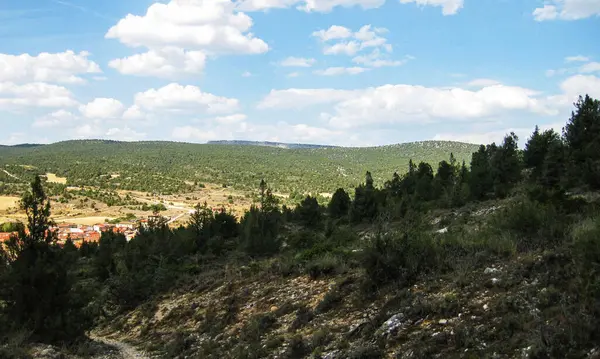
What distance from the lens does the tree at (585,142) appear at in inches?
1099

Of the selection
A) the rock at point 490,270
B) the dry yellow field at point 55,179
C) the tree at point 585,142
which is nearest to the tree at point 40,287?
the rock at point 490,270

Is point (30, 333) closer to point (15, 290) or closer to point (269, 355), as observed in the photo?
point (15, 290)

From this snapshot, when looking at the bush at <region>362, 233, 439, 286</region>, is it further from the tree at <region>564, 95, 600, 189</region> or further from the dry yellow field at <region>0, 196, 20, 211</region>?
the dry yellow field at <region>0, 196, 20, 211</region>

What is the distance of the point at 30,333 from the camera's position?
13.2m

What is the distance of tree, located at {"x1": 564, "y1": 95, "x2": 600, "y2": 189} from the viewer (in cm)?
2791

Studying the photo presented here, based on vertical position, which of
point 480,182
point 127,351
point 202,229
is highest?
point 480,182

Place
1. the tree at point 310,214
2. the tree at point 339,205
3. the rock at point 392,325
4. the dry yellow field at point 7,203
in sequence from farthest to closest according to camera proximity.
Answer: the dry yellow field at point 7,203 → the tree at point 339,205 → the tree at point 310,214 → the rock at point 392,325

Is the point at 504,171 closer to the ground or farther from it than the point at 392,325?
farther from it

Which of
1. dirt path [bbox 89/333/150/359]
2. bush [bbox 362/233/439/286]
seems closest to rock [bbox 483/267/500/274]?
bush [bbox 362/233/439/286]

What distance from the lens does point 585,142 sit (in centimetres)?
3709

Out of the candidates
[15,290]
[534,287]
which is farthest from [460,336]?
[15,290]

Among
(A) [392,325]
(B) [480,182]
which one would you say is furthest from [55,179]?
(A) [392,325]

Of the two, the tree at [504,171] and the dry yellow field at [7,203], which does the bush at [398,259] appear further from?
the dry yellow field at [7,203]

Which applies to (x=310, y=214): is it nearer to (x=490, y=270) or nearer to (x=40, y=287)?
(x=40, y=287)
